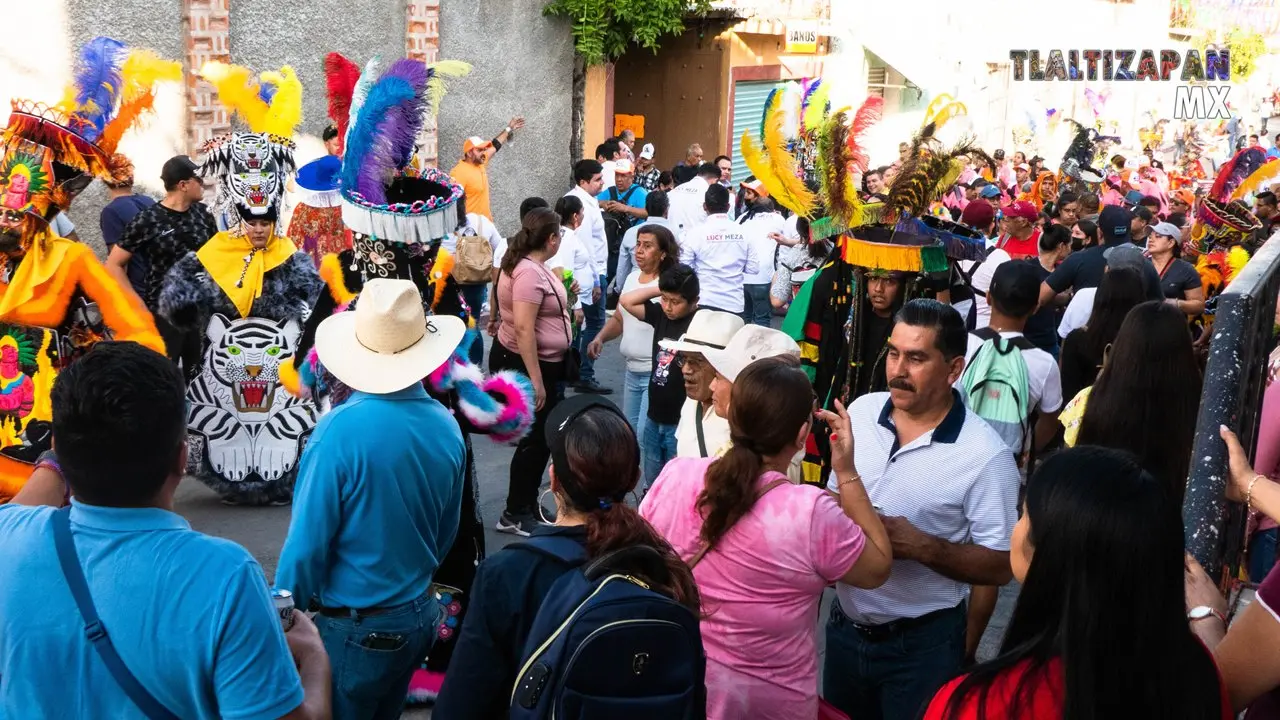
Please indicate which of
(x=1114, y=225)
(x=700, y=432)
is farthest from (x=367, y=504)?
(x=1114, y=225)

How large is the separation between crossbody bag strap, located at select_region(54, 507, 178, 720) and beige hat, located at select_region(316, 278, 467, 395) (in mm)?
1517

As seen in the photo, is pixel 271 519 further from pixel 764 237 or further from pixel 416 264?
pixel 764 237

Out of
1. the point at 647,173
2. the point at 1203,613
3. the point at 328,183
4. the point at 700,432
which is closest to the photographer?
the point at 1203,613

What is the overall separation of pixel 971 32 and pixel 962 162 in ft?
87.6

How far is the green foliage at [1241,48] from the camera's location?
40875 mm

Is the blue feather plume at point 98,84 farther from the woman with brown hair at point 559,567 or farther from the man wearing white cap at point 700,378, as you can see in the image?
the woman with brown hair at point 559,567

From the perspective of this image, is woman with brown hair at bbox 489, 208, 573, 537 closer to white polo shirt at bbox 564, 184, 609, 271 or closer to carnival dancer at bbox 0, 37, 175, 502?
carnival dancer at bbox 0, 37, 175, 502

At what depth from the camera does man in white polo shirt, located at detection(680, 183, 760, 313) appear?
381 inches

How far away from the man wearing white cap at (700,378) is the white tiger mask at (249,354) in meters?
2.94

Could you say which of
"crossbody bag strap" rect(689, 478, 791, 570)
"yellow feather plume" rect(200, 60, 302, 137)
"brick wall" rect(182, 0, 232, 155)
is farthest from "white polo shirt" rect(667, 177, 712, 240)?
"crossbody bag strap" rect(689, 478, 791, 570)

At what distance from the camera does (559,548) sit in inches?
105

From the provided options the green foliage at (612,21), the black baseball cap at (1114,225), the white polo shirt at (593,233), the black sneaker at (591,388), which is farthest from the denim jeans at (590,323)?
the green foliage at (612,21)

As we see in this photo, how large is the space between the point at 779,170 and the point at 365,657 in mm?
3578

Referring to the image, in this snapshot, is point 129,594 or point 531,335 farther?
point 531,335
